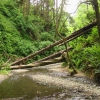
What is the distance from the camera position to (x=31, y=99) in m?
5.59

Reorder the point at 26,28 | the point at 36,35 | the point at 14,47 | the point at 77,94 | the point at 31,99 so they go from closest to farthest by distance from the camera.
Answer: the point at 31,99
the point at 77,94
the point at 14,47
the point at 26,28
the point at 36,35

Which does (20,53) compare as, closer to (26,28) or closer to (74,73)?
(26,28)

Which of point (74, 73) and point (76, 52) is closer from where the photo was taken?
point (74, 73)

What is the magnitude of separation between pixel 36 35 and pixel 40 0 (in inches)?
575

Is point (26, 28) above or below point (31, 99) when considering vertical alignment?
above

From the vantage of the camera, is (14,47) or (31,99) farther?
(14,47)

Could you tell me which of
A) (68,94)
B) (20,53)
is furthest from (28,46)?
(68,94)

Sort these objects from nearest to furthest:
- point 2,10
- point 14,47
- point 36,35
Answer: point 14,47
point 2,10
point 36,35

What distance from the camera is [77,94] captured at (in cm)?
605

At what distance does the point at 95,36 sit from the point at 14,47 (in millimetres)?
9358

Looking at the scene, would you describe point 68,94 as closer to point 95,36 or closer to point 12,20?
point 95,36

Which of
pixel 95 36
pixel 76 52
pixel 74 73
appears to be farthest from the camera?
pixel 76 52

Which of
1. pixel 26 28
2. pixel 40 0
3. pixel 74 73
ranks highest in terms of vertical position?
pixel 40 0

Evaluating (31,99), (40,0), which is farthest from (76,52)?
(40,0)
